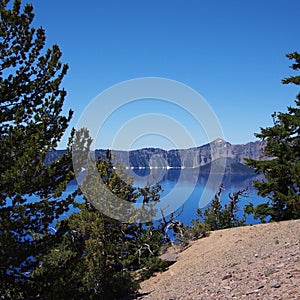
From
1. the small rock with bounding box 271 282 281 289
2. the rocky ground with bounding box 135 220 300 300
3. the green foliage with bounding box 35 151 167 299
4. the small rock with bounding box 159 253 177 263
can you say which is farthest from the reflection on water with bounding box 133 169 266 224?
the small rock with bounding box 271 282 281 289

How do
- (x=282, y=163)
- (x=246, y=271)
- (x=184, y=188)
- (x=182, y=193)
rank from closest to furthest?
(x=246, y=271) → (x=282, y=163) → (x=182, y=193) → (x=184, y=188)

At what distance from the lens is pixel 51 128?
12.6 metres

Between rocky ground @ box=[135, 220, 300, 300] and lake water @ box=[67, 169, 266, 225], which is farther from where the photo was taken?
lake water @ box=[67, 169, 266, 225]

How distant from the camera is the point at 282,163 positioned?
891 inches

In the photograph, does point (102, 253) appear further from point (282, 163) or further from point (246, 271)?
point (282, 163)

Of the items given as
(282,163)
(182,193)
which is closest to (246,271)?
(282,163)

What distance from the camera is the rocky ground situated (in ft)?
25.5

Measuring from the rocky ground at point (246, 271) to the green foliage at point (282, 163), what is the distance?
342 cm

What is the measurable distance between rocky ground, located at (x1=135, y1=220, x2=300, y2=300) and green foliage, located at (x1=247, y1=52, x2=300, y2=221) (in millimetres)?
3418

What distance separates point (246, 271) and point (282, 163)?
1402 cm

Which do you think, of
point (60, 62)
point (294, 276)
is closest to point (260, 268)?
point (294, 276)

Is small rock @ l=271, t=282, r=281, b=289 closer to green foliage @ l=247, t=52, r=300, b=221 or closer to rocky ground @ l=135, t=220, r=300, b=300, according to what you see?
rocky ground @ l=135, t=220, r=300, b=300

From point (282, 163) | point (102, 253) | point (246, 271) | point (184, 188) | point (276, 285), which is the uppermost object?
point (184, 188)

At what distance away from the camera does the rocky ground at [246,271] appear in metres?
7.77
